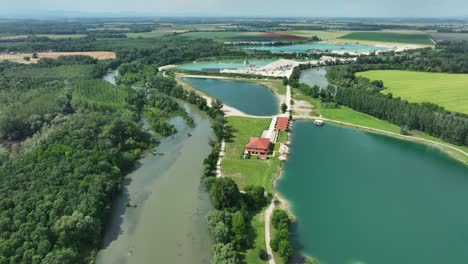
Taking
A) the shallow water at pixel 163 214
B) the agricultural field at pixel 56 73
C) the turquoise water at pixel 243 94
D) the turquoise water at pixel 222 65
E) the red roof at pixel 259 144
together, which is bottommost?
the shallow water at pixel 163 214

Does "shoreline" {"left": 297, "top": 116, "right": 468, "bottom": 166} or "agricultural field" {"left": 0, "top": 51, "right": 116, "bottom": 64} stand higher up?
"agricultural field" {"left": 0, "top": 51, "right": 116, "bottom": 64}

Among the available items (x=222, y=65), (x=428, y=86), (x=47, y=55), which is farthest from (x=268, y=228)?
(x=47, y=55)

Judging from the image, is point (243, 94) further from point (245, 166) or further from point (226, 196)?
point (226, 196)

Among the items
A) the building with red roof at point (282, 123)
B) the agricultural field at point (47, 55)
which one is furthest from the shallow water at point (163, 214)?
the agricultural field at point (47, 55)

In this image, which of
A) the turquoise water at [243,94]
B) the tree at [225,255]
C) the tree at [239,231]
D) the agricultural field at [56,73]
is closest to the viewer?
the tree at [225,255]

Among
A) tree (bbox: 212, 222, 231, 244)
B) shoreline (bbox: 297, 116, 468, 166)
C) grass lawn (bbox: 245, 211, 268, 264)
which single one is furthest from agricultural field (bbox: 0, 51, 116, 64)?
tree (bbox: 212, 222, 231, 244)

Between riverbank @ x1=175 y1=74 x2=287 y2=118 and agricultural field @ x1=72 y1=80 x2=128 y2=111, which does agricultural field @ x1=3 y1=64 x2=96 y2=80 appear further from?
riverbank @ x1=175 y1=74 x2=287 y2=118

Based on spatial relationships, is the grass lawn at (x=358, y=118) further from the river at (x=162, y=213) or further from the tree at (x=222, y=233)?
the tree at (x=222, y=233)
